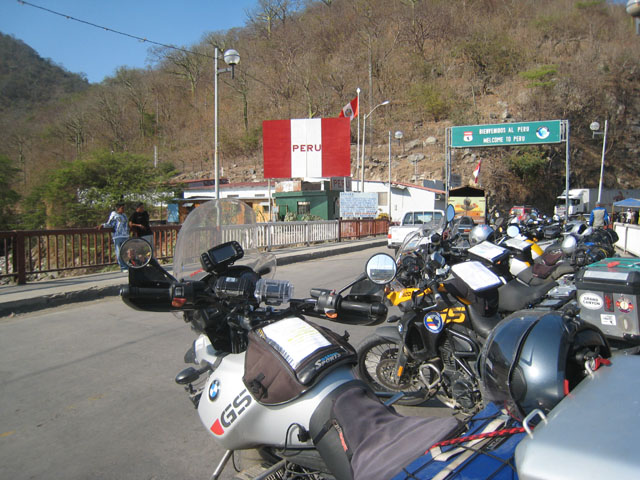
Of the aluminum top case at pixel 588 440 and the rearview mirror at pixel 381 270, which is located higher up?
the rearview mirror at pixel 381 270

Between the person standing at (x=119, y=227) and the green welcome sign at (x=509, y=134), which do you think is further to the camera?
the green welcome sign at (x=509, y=134)

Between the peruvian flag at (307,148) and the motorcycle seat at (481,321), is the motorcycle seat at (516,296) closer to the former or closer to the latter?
the motorcycle seat at (481,321)

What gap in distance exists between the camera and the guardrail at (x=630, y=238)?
14.0 metres

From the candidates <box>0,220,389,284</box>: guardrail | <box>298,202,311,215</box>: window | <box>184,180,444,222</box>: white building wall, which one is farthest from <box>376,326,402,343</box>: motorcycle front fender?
<box>184,180,444,222</box>: white building wall

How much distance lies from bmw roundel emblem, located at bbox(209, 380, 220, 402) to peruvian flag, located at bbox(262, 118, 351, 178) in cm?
2015

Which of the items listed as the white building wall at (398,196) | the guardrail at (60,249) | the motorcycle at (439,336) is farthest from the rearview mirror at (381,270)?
the white building wall at (398,196)

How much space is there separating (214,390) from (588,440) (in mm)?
1485

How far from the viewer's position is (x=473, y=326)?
3.71 m

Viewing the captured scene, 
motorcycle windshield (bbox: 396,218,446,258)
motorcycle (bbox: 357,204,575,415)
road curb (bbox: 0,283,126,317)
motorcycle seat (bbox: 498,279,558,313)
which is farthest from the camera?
road curb (bbox: 0,283,126,317)

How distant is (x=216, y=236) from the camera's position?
302 centimetres

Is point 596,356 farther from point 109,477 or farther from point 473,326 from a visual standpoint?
point 109,477

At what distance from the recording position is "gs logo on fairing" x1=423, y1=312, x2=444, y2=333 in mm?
3635

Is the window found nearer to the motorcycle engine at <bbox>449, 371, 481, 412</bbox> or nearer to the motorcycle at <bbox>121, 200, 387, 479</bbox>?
the motorcycle engine at <bbox>449, 371, 481, 412</bbox>

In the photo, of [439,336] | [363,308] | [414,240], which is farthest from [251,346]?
[414,240]
